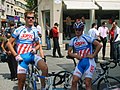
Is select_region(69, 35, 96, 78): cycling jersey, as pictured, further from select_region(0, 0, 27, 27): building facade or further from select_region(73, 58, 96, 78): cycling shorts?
select_region(0, 0, 27, 27): building facade

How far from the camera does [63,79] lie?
8141mm

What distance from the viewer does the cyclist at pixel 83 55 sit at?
6.10m

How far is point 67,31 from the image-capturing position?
23984 millimetres

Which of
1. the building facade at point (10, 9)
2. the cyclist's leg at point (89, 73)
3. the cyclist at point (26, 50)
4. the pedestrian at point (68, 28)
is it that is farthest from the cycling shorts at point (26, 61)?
the building facade at point (10, 9)

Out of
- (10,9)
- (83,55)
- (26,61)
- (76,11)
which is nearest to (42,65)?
(26,61)

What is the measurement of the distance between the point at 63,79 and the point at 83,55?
2.04 metres

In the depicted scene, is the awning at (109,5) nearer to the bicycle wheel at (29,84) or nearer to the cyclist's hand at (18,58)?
the bicycle wheel at (29,84)

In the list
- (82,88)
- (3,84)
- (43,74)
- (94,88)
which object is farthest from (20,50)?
(3,84)

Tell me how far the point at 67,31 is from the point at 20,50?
1753 cm

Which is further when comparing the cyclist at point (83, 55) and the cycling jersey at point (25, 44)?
the cycling jersey at point (25, 44)

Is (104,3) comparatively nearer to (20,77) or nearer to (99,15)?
(99,15)

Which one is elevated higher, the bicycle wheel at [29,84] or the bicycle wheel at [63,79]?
the bicycle wheel at [29,84]

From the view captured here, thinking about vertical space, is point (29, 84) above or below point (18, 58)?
below

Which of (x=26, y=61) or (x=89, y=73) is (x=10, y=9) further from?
(x=89, y=73)
